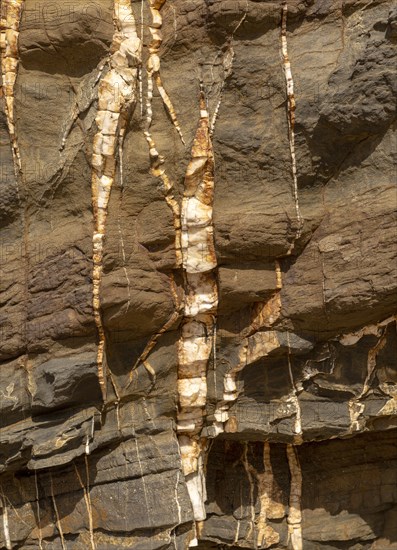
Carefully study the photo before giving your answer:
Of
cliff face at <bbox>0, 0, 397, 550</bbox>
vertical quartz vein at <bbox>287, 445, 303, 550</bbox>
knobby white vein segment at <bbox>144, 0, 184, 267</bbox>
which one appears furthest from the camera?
vertical quartz vein at <bbox>287, 445, 303, 550</bbox>

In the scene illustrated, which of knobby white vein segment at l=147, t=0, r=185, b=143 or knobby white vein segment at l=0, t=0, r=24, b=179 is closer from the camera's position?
knobby white vein segment at l=0, t=0, r=24, b=179

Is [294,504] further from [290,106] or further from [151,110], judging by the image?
[151,110]

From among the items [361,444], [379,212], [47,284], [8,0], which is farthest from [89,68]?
[361,444]

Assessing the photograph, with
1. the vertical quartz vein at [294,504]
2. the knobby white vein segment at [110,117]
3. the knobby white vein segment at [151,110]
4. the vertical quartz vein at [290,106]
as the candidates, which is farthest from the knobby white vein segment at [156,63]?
the vertical quartz vein at [294,504]

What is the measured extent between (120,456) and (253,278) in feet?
5.83

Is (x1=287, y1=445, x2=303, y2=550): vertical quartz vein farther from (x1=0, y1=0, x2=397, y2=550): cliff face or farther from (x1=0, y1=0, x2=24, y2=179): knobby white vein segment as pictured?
(x1=0, y1=0, x2=24, y2=179): knobby white vein segment

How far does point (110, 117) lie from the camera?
520 centimetres

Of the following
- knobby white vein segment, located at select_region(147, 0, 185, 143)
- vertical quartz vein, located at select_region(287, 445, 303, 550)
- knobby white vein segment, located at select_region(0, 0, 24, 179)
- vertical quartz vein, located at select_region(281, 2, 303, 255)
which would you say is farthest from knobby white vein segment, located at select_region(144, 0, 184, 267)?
vertical quartz vein, located at select_region(287, 445, 303, 550)

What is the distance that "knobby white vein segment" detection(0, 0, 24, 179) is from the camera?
5230mm

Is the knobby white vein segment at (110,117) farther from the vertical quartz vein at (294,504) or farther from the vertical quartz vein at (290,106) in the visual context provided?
the vertical quartz vein at (294,504)

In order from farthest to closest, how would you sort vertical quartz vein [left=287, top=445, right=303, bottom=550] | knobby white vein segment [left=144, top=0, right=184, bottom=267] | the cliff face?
1. vertical quartz vein [left=287, top=445, right=303, bottom=550]
2. knobby white vein segment [left=144, top=0, right=184, bottom=267]
3. the cliff face

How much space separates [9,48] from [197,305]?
239 centimetres

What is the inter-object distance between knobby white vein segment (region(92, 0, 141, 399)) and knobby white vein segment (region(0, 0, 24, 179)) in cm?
66

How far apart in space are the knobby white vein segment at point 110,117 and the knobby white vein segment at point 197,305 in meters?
0.57
